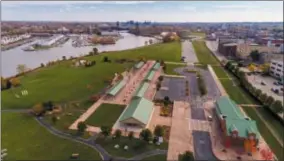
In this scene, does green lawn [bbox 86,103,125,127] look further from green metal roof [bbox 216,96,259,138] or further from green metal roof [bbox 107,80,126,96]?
green metal roof [bbox 216,96,259,138]

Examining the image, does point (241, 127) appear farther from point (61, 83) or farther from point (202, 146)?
point (61, 83)

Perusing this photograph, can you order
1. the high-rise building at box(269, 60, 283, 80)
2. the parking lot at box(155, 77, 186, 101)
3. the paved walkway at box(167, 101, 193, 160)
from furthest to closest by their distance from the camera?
the high-rise building at box(269, 60, 283, 80) < the parking lot at box(155, 77, 186, 101) < the paved walkway at box(167, 101, 193, 160)

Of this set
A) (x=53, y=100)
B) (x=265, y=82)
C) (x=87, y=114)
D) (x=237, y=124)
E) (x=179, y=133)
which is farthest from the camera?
(x=265, y=82)

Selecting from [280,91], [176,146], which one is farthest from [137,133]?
[280,91]

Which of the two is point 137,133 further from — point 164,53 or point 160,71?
point 164,53

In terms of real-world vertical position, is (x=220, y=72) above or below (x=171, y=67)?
below

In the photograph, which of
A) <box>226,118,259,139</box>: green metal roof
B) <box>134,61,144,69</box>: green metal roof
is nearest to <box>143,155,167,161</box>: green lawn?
<box>226,118,259,139</box>: green metal roof

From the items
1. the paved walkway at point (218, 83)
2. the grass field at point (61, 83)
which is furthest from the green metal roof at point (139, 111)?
the paved walkway at point (218, 83)

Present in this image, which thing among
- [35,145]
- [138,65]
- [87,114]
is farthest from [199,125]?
[138,65]
